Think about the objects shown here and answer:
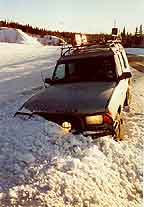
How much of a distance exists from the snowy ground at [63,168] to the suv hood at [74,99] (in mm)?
308

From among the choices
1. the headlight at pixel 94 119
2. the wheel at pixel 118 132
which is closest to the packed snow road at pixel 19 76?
the wheel at pixel 118 132

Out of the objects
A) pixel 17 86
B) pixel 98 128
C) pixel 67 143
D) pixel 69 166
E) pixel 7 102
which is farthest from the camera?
pixel 17 86

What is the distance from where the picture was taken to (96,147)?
571 centimetres

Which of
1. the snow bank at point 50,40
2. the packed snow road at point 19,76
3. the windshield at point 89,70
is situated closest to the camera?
the windshield at point 89,70

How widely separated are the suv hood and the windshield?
399 mm

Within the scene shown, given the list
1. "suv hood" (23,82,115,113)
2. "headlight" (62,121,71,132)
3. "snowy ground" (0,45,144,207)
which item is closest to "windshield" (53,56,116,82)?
"suv hood" (23,82,115,113)

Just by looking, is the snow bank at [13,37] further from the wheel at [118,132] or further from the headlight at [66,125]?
the headlight at [66,125]

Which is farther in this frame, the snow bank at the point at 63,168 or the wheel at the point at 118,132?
the wheel at the point at 118,132

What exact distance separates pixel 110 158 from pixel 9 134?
1813mm

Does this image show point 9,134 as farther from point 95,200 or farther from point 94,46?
point 94,46

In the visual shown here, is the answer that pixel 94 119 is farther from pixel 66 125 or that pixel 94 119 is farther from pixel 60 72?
pixel 60 72

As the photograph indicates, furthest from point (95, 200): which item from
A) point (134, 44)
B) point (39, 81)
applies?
point (134, 44)

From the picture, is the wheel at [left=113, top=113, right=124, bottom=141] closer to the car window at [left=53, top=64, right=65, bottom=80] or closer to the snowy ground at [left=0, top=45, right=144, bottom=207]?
the snowy ground at [left=0, top=45, right=144, bottom=207]

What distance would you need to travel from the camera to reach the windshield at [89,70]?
24.6 ft
